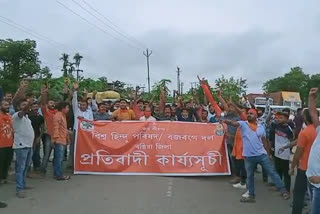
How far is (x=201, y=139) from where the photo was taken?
957 cm

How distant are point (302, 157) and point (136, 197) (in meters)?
2.97

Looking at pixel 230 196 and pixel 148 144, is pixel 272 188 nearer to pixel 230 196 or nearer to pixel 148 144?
pixel 230 196

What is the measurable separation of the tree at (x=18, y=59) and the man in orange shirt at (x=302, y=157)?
34531 mm

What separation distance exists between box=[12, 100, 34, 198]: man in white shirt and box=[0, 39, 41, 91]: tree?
31.1 m

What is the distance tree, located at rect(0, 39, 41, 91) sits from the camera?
37875 mm

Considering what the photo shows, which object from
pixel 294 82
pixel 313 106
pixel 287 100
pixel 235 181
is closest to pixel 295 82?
pixel 294 82

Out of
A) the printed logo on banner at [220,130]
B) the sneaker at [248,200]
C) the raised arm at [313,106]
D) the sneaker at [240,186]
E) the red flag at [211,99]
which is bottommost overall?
the sneaker at [248,200]

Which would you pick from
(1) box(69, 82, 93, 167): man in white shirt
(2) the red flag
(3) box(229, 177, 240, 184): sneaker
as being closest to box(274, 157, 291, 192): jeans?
(3) box(229, 177, 240, 184): sneaker

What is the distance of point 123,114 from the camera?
33.8ft

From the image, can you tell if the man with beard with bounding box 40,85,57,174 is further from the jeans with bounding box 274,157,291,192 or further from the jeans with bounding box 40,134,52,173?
the jeans with bounding box 274,157,291,192

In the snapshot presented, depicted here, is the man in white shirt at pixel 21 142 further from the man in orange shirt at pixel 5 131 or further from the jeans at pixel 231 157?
the jeans at pixel 231 157

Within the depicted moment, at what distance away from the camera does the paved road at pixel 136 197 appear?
6.54m

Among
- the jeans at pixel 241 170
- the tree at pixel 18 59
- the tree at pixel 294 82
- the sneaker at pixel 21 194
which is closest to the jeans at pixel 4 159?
the sneaker at pixel 21 194

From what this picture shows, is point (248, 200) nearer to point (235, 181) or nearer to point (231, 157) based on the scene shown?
point (235, 181)
